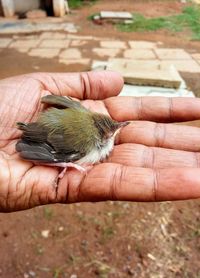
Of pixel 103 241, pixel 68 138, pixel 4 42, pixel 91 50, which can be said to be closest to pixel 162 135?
pixel 68 138

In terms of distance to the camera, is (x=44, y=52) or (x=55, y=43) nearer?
(x=44, y=52)

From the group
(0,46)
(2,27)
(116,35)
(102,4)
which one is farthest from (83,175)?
(102,4)

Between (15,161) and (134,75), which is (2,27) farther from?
(15,161)

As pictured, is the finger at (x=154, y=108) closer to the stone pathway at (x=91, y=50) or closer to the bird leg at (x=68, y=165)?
the bird leg at (x=68, y=165)

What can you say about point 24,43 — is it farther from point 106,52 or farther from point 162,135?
point 162,135

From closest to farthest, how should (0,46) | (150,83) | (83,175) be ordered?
(83,175), (150,83), (0,46)

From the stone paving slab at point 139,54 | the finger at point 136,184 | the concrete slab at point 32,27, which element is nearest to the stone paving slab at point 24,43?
the concrete slab at point 32,27

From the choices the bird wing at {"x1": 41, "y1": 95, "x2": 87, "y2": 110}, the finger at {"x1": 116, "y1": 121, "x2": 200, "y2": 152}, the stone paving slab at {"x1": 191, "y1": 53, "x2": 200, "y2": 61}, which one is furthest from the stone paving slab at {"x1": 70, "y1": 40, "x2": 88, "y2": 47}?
the finger at {"x1": 116, "y1": 121, "x2": 200, "y2": 152}
